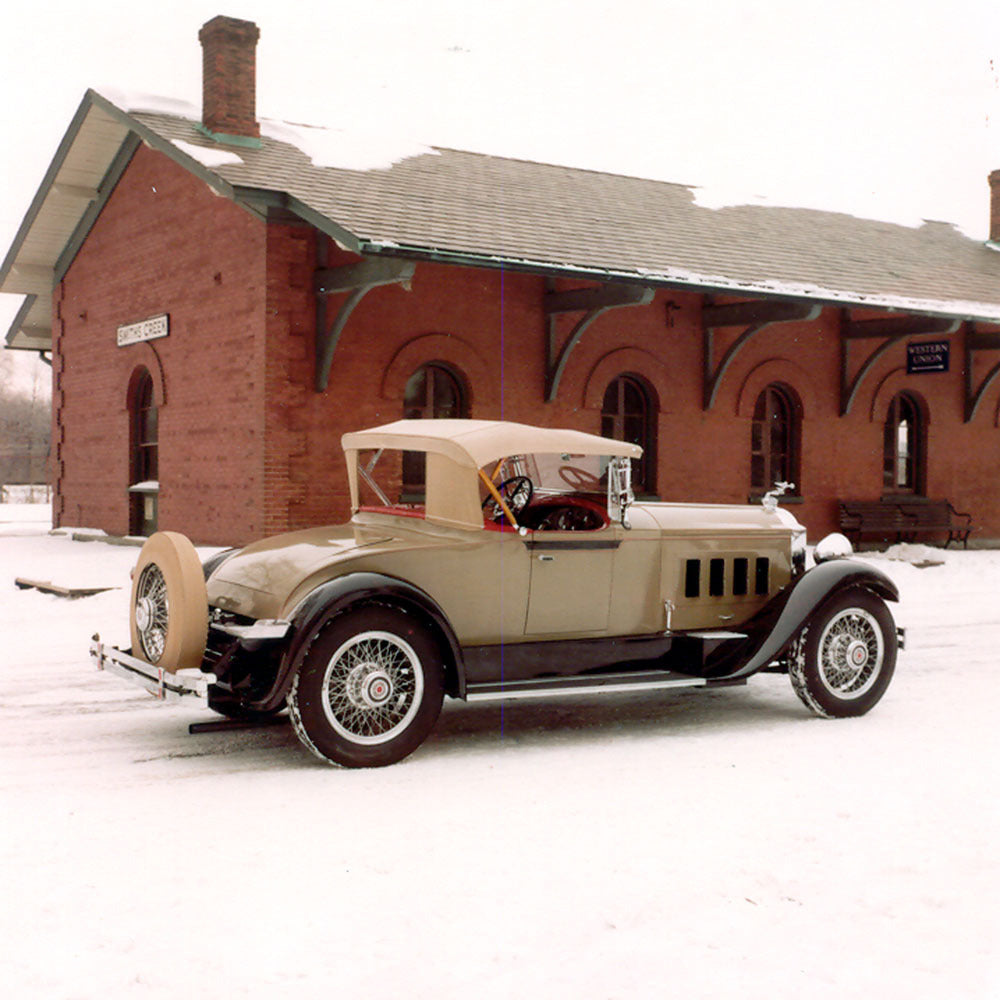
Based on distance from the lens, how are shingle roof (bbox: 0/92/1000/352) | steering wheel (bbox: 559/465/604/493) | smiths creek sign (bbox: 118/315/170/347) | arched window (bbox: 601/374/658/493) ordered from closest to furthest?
steering wheel (bbox: 559/465/604/493)
shingle roof (bbox: 0/92/1000/352)
smiths creek sign (bbox: 118/315/170/347)
arched window (bbox: 601/374/658/493)

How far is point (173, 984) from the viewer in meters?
3.13

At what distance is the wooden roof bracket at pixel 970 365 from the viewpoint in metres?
19.7

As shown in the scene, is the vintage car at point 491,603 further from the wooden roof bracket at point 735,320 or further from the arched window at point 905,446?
the arched window at point 905,446

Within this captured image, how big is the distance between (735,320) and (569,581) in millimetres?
11018

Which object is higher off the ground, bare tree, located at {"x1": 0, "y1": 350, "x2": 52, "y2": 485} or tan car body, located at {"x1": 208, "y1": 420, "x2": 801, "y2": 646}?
bare tree, located at {"x1": 0, "y1": 350, "x2": 52, "y2": 485}

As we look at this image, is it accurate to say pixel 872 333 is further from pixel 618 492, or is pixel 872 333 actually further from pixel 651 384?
pixel 618 492

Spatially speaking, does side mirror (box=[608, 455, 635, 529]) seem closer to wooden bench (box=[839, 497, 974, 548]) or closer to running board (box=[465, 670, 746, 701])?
running board (box=[465, 670, 746, 701])

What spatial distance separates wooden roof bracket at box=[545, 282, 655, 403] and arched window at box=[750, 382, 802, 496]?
3904 mm

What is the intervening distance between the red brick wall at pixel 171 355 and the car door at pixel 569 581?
25.8 feet

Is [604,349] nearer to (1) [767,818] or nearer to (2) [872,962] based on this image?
(1) [767,818]

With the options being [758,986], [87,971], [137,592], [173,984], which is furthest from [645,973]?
[137,592]

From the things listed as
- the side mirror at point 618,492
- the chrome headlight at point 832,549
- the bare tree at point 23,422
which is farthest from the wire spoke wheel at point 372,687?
the bare tree at point 23,422

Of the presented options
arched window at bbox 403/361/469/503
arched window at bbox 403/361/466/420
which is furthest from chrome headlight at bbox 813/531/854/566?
arched window at bbox 403/361/466/420

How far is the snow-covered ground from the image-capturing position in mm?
3238
